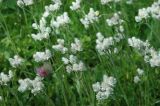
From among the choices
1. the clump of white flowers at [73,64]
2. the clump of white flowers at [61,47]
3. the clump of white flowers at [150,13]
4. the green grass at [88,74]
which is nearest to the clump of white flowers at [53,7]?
the green grass at [88,74]

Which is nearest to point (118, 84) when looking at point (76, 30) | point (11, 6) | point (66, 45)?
point (66, 45)

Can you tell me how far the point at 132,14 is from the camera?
3.61 metres

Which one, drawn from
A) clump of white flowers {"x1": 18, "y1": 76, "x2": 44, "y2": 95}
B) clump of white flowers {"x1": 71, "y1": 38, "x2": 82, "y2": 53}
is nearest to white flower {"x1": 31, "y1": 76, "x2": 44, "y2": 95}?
clump of white flowers {"x1": 18, "y1": 76, "x2": 44, "y2": 95}

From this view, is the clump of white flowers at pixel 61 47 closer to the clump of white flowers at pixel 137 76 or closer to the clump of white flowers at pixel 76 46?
the clump of white flowers at pixel 76 46

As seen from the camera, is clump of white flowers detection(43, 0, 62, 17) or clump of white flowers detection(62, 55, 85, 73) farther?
clump of white flowers detection(43, 0, 62, 17)

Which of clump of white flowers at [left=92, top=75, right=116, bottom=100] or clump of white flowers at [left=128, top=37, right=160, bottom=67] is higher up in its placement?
clump of white flowers at [left=128, top=37, right=160, bottom=67]

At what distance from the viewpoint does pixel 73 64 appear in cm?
250

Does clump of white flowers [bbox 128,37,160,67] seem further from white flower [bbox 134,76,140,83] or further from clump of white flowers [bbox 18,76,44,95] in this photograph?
clump of white flowers [bbox 18,76,44,95]

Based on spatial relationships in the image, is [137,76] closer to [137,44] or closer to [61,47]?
[137,44]

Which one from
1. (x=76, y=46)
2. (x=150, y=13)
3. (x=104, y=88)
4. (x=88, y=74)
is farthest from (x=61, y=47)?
(x=150, y=13)

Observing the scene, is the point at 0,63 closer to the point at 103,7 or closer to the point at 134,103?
the point at 103,7

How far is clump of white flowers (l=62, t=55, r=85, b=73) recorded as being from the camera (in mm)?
2461

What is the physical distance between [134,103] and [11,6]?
1.78m

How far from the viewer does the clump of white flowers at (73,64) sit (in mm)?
2461
